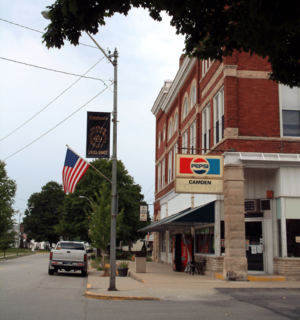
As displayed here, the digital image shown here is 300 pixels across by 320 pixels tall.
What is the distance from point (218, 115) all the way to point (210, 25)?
417 inches

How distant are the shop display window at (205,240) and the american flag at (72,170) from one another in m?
6.96

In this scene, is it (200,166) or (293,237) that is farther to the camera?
(200,166)

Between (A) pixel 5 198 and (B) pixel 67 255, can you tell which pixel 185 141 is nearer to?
(B) pixel 67 255

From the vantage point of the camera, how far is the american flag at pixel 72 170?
1623 cm

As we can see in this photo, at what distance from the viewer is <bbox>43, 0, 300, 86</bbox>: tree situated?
7.46m

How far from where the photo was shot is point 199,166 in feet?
55.3

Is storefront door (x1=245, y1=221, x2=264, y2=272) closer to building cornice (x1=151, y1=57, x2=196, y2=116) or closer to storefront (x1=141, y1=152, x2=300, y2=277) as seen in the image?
storefront (x1=141, y1=152, x2=300, y2=277)

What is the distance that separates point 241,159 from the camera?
54.2ft

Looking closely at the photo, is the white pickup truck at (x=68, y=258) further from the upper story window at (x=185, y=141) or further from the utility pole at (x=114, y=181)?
the upper story window at (x=185, y=141)

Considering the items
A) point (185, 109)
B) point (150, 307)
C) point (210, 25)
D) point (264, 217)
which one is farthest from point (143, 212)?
point (210, 25)

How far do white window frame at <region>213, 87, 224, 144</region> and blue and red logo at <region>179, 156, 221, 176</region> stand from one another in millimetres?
2055

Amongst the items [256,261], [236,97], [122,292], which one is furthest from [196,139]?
[122,292]

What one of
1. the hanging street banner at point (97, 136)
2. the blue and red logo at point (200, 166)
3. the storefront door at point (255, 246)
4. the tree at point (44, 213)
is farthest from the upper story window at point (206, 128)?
the tree at point (44, 213)

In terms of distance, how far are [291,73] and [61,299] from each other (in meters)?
8.66
